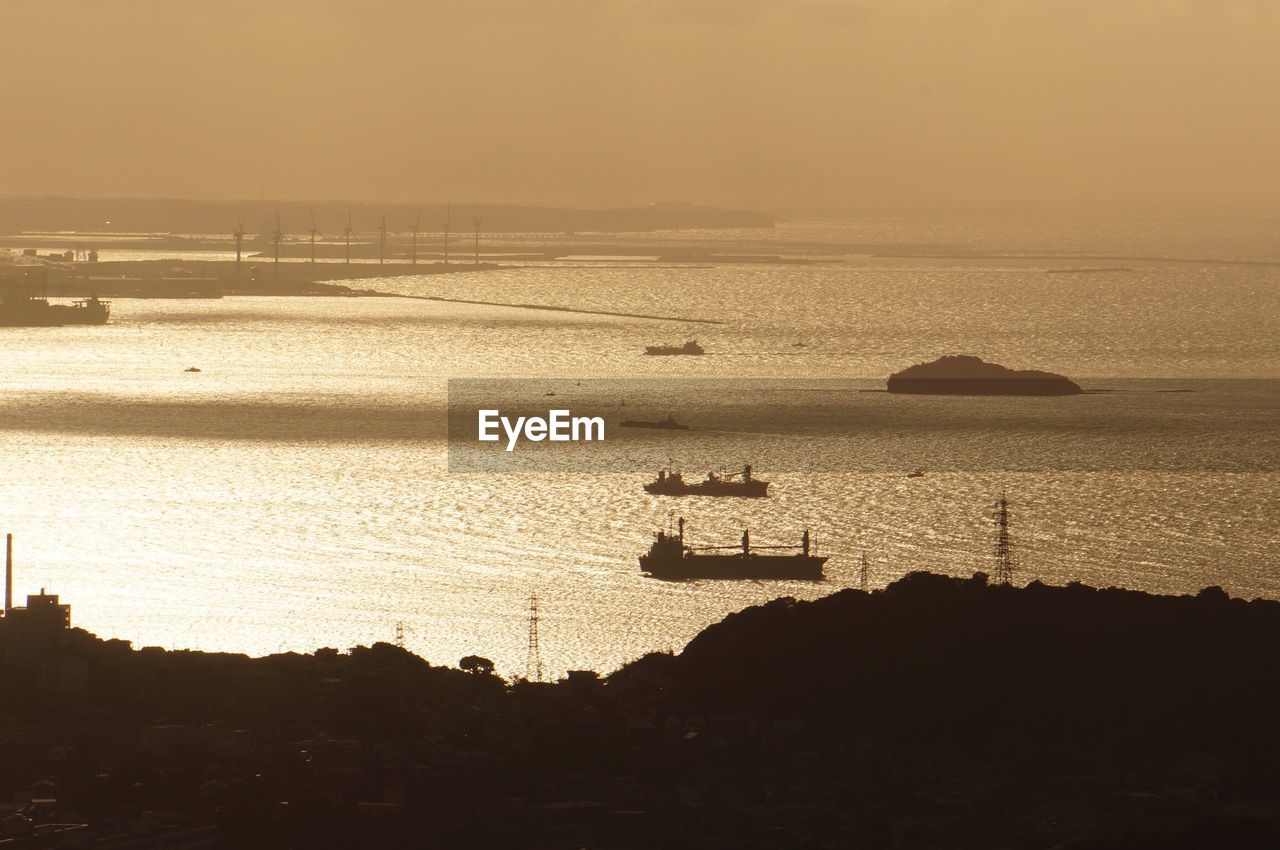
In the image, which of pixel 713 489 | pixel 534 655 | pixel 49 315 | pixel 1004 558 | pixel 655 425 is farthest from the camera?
pixel 49 315

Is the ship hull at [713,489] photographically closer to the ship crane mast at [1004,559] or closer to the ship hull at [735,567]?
the ship hull at [735,567]

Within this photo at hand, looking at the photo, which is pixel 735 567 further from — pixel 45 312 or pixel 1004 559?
pixel 45 312

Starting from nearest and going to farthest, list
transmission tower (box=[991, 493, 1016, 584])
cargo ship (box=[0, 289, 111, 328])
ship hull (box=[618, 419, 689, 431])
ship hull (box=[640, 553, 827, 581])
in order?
transmission tower (box=[991, 493, 1016, 584]), ship hull (box=[640, 553, 827, 581]), ship hull (box=[618, 419, 689, 431]), cargo ship (box=[0, 289, 111, 328])

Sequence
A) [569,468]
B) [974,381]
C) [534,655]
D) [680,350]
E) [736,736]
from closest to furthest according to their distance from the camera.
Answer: [736,736]
[534,655]
[569,468]
[974,381]
[680,350]

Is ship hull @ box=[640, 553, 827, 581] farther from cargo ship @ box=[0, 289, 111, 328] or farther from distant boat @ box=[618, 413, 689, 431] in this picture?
cargo ship @ box=[0, 289, 111, 328]

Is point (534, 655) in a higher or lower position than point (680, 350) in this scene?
lower

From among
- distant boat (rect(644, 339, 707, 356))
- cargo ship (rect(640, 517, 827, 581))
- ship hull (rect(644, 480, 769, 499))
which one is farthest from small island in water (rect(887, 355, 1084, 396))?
cargo ship (rect(640, 517, 827, 581))

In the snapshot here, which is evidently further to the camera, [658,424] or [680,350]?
[680,350]

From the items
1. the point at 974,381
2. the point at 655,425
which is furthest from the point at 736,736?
the point at 974,381
